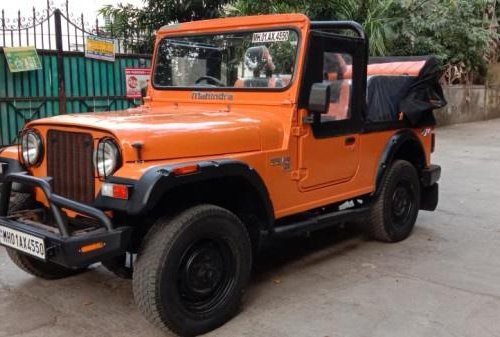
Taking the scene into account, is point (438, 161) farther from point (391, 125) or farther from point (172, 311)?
point (172, 311)

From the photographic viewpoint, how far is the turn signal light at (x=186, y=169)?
3.29 metres

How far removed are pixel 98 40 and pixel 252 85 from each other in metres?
5.00

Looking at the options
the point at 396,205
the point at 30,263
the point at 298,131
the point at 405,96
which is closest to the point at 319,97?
the point at 298,131

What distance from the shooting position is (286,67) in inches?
172

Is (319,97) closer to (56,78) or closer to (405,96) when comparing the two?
(405,96)

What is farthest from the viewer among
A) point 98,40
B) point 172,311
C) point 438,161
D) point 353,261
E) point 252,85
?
point 438,161

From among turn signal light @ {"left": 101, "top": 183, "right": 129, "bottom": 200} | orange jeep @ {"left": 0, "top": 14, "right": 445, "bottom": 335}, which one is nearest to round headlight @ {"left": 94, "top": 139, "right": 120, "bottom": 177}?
orange jeep @ {"left": 0, "top": 14, "right": 445, "bottom": 335}

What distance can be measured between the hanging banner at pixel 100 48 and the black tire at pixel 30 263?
4.81 metres

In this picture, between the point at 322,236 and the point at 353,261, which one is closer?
the point at 353,261

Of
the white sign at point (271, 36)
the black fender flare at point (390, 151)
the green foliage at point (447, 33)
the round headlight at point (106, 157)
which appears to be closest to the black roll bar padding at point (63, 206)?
the round headlight at point (106, 157)

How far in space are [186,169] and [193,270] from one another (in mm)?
652

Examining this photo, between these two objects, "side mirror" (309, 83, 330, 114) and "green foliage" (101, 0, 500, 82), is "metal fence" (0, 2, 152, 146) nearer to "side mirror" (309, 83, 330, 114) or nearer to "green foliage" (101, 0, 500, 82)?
"green foliage" (101, 0, 500, 82)

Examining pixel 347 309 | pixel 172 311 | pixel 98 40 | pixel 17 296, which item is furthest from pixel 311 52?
pixel 98 40

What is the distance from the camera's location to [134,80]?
9.16 meters
